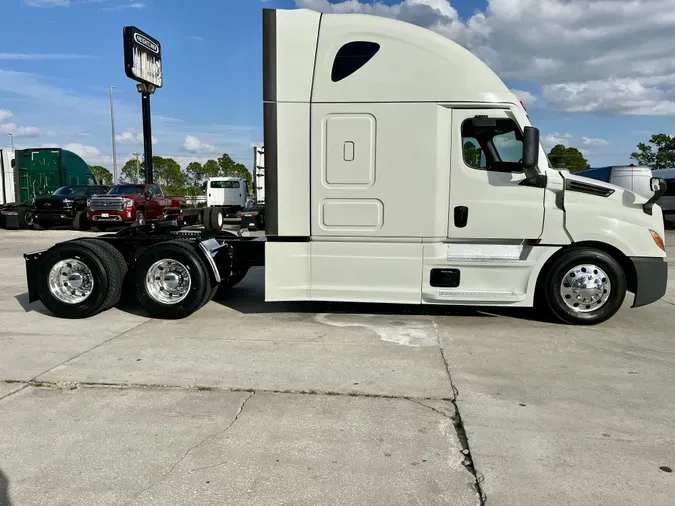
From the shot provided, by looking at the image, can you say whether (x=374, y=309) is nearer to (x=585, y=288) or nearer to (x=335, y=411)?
(x=585, y=288)

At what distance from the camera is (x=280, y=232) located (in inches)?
248

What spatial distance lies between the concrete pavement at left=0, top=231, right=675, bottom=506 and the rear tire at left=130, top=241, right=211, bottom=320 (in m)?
0.21

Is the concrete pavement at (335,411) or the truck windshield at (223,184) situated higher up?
the truck windshield at (223,184)

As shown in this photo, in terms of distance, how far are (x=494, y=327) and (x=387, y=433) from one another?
325cm

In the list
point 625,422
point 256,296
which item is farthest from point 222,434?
point 256,296

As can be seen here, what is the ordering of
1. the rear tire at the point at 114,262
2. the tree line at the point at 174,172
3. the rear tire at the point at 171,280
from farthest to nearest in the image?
the tree line at the point at 174,172 → the rear tire at the point at 114,262 → the rear tire at the point at 171,280

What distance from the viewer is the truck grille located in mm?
18531

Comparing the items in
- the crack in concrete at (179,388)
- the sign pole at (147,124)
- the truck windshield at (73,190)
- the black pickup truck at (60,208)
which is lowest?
the crack in concrete at (179,388)

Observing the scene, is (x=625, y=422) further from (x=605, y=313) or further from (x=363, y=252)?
(x=363, y=252)

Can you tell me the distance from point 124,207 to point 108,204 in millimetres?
562

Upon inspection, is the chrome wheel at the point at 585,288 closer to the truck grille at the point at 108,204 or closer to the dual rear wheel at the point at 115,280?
the dual rear wheel at the point at 115,280

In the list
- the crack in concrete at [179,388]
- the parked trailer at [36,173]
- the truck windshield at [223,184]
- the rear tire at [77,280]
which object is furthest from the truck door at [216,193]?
the crack in concrete at [179,388]

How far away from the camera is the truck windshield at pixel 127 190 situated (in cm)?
1967

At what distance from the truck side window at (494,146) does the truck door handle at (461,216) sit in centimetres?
50
